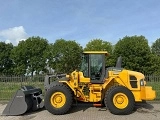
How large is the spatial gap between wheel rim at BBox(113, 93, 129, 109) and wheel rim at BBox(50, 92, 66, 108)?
2004 millimetres

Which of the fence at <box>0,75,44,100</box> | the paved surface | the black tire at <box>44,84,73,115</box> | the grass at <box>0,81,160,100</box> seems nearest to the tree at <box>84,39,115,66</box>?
the grass at <box>0,81,160,100</box>

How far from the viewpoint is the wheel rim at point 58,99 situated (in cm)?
1067

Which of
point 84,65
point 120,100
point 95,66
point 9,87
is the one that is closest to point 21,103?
point 84,65

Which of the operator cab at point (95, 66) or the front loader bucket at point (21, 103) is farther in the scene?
the operator cab at point (95, 66)

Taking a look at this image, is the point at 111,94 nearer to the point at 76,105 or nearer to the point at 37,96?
the point at 76,105

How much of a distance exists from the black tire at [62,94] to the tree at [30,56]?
40.5 m

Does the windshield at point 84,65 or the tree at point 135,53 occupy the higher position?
the tree at point 135,53

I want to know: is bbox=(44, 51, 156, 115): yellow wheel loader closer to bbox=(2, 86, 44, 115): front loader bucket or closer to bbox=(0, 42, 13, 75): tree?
bbox=(2, 86, 44, 115): front loader bucket

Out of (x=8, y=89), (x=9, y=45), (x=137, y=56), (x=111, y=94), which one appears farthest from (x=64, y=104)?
(x=9, y=45)

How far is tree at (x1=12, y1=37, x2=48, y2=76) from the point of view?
51812 mm

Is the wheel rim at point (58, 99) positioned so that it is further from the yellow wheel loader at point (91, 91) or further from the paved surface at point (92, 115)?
the paved surface at point (92, 115)

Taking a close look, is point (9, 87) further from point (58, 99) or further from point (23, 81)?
point (58, 99)

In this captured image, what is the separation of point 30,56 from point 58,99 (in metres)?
43.1

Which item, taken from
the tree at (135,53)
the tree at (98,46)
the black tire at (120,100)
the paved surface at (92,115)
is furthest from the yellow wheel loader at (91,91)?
the tree at (98,46)
